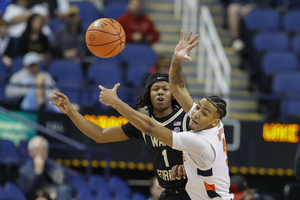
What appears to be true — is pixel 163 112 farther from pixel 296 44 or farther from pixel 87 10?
pixel 87 10

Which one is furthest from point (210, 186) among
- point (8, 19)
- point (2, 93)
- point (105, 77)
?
point (8, 19)

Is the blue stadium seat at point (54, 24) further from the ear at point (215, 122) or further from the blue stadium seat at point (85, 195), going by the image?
the ear at point (215, 122)

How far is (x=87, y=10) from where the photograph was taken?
13258mm

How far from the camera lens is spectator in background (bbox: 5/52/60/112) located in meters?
10.3

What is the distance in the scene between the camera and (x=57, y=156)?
10.4 metres

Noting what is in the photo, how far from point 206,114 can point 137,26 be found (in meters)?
7.84

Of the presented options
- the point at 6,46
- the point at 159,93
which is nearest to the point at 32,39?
the point at 6,46

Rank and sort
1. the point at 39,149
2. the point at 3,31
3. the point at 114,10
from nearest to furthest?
the point at 39,149 < the point at 3,31 < the point at 114,10

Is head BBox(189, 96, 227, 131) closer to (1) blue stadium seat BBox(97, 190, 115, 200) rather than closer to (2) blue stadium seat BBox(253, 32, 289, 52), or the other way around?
(1) blue stadium seat BBox(97, 190, 115, 200)

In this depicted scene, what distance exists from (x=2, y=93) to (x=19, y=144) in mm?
1700

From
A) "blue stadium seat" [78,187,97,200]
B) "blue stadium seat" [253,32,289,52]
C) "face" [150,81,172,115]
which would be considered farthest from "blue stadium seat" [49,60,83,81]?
"face" [150,81,172,115]

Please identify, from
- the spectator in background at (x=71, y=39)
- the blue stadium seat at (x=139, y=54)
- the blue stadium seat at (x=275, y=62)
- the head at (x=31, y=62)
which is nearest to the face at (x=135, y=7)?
the blue stadium seat at (x=139, y=54)

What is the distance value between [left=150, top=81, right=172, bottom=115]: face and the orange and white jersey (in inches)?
24.8

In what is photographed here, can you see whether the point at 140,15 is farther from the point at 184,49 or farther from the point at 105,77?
the point at 184,49
